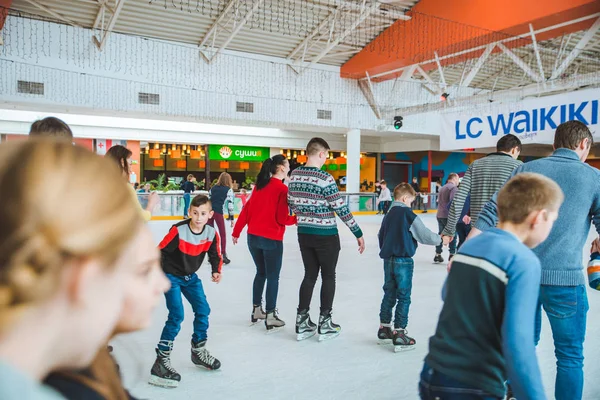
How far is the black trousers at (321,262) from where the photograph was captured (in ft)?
11.1

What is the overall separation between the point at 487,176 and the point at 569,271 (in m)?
1.55

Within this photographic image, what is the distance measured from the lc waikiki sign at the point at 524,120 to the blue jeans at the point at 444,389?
7948 mm

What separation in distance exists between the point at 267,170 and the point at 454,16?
33.3 feet

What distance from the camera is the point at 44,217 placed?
39cm

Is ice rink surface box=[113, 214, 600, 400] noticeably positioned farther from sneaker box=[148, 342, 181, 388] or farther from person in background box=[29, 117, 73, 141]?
person in background box=[29, 117, 73, 141]

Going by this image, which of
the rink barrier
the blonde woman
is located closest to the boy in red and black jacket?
the blonde woman

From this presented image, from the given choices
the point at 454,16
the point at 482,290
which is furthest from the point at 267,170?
the point at 454,16

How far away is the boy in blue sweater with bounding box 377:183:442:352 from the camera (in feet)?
10.4

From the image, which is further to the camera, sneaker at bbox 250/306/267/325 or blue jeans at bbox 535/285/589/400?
sneaker at bbox 250/306/267/325

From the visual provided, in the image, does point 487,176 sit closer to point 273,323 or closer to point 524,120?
Answer: point 273,323

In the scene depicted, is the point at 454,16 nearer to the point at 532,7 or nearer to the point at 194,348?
the point at 532,7

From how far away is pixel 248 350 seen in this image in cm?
315

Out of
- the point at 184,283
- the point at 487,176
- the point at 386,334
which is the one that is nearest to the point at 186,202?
the point at 386,334

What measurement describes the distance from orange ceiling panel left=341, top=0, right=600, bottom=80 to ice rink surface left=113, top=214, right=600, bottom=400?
776cm
